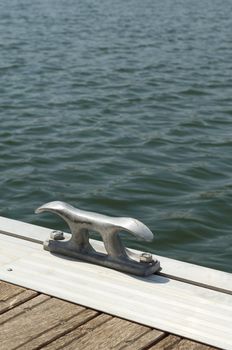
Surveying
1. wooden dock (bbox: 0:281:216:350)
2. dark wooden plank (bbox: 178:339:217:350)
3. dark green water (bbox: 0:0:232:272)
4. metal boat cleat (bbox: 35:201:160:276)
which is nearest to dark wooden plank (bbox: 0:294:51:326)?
wooden dock (bbox: 0:281:216:350)

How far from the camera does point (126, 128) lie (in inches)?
344

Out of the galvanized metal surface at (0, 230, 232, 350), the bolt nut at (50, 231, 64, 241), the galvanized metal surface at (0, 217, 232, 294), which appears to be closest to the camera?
the galvanized metal surface at (0, 230, 232, 350)

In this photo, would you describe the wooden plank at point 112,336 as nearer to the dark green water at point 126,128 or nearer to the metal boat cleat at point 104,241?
the metal boat cleat at point 104,241

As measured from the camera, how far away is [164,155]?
780 cm

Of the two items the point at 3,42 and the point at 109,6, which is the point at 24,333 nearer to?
the point at 3,42

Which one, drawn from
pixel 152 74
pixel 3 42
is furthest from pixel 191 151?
pixel 3 42

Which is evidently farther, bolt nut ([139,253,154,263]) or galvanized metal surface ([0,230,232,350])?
bolt nut ([139,253,154,263])

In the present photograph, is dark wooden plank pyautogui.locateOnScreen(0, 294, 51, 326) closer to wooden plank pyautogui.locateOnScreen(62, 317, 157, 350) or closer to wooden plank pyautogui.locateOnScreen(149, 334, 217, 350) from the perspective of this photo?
wooden plank pyautogui.locateOnScreen(62, 317, 157, 350)

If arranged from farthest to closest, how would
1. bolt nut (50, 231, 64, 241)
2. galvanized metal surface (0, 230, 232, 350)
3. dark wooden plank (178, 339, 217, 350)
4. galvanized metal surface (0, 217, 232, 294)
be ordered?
bolt nut (50, 231, 64, 241)
galvanized metal surface (0, 217, 232, 294)
galvanized metal surface (0, 230, 232, 350)
dark wooden plank (178, 339, 217, 350)

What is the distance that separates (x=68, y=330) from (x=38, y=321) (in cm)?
13

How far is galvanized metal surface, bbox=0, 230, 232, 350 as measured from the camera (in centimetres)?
312

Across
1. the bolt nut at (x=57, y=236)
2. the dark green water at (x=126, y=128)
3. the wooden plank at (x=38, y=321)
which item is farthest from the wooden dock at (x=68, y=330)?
the dark green water at (x=126, y=128)

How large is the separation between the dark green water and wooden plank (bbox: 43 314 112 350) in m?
2.29

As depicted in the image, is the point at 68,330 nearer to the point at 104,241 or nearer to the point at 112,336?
the point at 112,336
